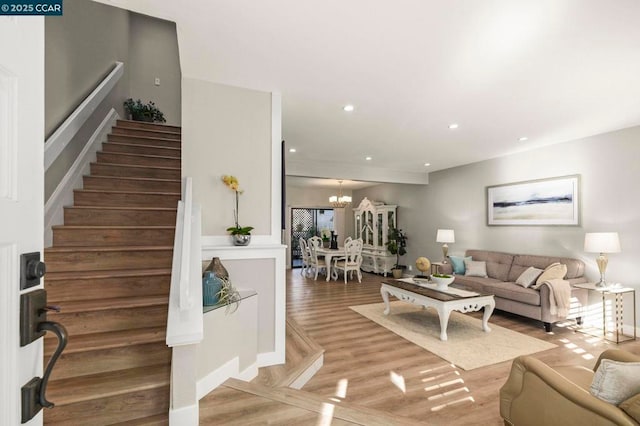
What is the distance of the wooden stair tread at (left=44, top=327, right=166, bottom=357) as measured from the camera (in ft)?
5.98

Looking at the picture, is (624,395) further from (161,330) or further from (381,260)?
(381,260)

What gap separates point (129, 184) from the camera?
319 centimetres

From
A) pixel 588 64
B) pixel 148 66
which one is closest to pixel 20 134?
pixel 588 64

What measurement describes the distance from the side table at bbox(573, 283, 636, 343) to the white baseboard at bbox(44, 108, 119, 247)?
5777 mm

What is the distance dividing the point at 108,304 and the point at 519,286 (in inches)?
198

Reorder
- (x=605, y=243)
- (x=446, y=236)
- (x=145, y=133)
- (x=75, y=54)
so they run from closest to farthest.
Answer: (x=75, y=54) → (x=605, y=243) → (x=145, y=133) → (x=446, y=236)

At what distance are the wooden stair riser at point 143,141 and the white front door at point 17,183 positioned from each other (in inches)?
144

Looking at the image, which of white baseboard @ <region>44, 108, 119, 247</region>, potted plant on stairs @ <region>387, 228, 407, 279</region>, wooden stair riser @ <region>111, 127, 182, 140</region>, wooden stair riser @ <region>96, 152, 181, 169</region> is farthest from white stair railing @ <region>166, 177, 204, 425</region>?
potted plant on stairs @ <region>387, 228, 407, 279</region>

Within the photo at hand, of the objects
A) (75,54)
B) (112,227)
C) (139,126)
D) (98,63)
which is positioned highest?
(98,63)

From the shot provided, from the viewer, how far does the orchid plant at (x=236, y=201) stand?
8.74 feet

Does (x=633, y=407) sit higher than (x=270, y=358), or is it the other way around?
(x=633, y=407)

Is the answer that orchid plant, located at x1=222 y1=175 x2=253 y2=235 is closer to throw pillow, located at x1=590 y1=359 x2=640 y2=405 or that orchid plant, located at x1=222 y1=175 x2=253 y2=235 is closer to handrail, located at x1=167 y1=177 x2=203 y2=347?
handrail, located at x1=167 y1=177 x2=203 y2=347

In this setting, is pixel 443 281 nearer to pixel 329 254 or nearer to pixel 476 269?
pixel 476 269

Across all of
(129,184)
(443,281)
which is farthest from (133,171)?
(443,281)
